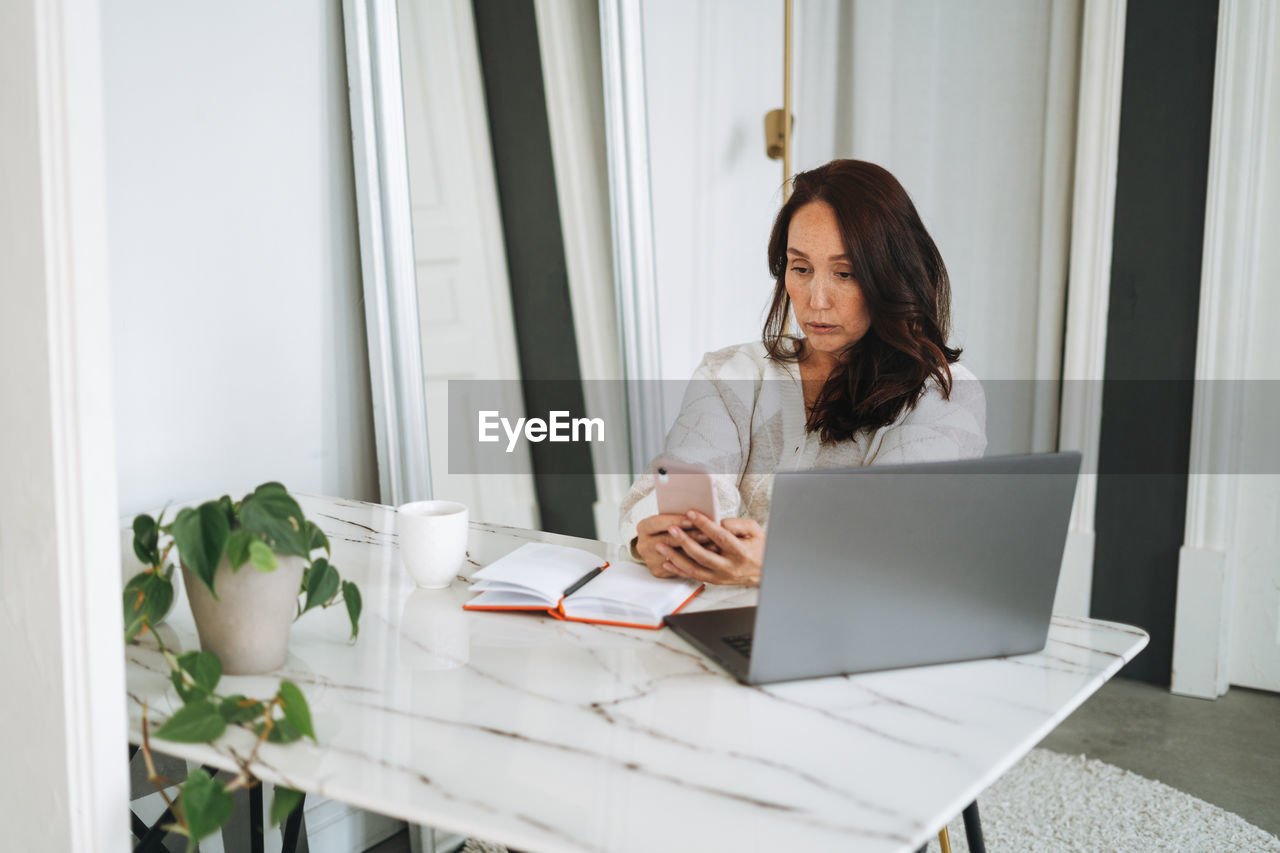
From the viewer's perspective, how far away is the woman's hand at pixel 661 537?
4.03ft

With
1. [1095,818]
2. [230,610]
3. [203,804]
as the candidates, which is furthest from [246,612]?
[1095,818]

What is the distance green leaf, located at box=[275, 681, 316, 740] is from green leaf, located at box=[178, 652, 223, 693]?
0.10 m

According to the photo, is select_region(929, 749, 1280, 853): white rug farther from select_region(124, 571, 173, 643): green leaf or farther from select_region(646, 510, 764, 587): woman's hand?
select_region(124, 571, 173, 643): green leaf

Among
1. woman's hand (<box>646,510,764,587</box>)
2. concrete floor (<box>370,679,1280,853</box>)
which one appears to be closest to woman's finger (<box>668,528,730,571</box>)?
woman's hand (<box>646,510,764,587</box>)

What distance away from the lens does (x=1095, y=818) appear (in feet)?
6.44

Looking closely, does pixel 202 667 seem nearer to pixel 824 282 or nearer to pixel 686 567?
pixel 686 567

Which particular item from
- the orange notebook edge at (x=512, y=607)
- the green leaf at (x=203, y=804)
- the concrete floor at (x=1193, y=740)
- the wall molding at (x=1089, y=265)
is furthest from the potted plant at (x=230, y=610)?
the wall molding at (x=1089, y=265)

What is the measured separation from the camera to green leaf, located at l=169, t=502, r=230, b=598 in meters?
0.87

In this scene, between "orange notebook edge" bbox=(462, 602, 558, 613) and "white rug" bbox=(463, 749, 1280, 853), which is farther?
"white rug" bbox=(463, 749, 1280, 853)

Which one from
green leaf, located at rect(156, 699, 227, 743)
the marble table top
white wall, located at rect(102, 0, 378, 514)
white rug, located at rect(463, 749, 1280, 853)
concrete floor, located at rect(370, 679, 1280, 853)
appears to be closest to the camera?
the marble table top

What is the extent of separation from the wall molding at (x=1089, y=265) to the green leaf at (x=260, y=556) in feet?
7.77

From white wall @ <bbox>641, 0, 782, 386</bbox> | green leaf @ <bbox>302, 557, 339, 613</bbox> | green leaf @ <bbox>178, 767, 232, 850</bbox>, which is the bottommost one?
green leaf @ <bbox>178, 767, 232, 850</bbox>

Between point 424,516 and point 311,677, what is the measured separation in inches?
10.9

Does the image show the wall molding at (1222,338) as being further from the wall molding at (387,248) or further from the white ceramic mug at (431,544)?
the white ceramic mug at (431,544)
